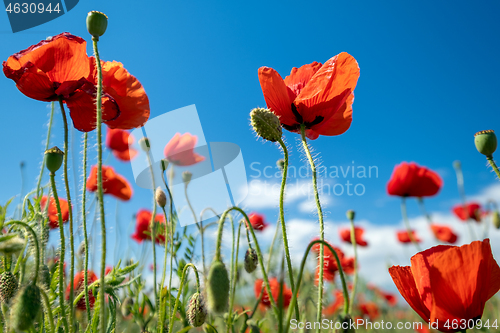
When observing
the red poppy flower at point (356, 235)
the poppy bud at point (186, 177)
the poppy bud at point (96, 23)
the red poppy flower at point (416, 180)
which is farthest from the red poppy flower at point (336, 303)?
the poppy bud at point (96, 23)

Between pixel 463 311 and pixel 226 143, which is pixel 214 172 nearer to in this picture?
pixel 226 143

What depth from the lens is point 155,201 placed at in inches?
68.1

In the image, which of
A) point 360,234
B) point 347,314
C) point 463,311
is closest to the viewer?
point 347,314

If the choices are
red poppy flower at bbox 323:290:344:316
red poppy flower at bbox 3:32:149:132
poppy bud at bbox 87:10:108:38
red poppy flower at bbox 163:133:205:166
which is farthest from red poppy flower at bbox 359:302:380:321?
poppy bud at bbox 87:10:108:38

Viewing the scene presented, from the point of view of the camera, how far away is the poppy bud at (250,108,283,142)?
3.16ft

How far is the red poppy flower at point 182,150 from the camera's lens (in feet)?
7.72

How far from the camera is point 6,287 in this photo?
3.23 feet

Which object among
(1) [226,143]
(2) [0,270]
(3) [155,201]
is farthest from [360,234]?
(2) [0,270]

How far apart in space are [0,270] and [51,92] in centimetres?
62

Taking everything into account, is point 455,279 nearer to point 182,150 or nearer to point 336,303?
point 182,150

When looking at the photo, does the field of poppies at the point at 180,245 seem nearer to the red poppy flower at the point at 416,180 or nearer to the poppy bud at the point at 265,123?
the poppy bud at the point at 265,123

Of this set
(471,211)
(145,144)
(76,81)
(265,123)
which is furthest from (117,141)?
(471,211)

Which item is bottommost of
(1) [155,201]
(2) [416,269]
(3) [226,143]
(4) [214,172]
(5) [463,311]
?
(5) [463,311]

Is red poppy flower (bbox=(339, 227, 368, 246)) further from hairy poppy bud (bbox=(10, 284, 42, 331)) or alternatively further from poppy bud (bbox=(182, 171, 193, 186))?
hairy poppy bud (bbox=(10, 284, 42, 331))
